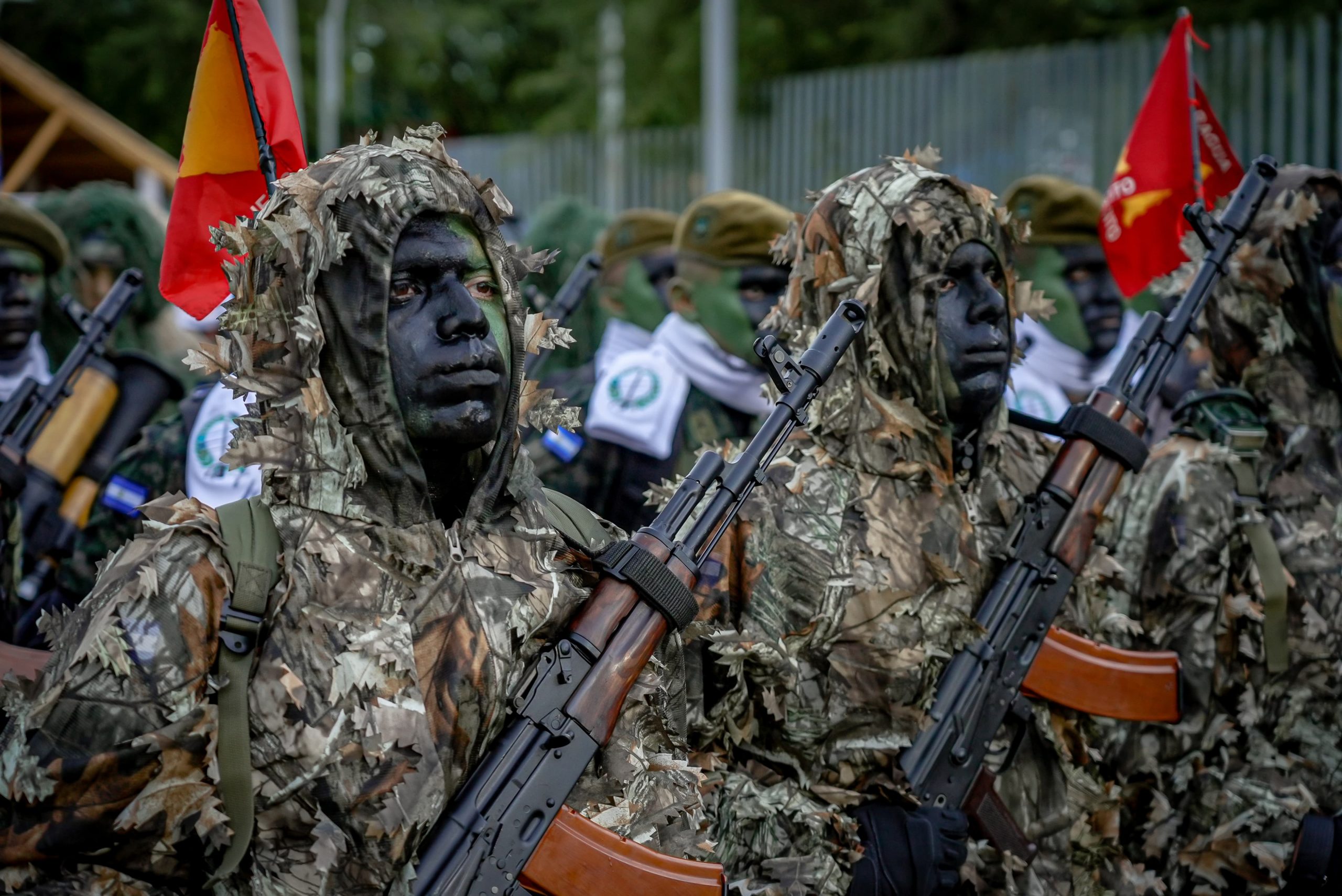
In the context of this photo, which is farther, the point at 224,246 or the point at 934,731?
the point at 934,731

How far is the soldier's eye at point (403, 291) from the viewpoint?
287cm

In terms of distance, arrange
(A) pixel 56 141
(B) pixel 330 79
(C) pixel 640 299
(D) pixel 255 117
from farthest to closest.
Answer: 1. (B) pixel 330 79
2. (A) pixel 56 141
3. (C) pixel 640 299
4. (D) pixel 255 117

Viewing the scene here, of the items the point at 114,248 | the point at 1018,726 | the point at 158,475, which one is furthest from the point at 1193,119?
the point at 114,248

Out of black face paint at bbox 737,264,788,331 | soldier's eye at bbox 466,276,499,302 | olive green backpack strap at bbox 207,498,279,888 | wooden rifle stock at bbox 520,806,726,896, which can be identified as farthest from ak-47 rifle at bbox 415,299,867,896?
black face paint at bbox 737,264,788,331

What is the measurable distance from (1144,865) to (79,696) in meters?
3.27

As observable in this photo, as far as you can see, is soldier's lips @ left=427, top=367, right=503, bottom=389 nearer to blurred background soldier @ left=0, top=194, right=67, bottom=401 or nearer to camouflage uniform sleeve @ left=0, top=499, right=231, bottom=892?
camouflage uniform sleeve @ left=0, top=499, right=231, bottom=892

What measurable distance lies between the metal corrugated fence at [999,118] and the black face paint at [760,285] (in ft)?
11.9

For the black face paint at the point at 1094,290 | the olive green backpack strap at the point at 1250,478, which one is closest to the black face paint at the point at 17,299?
the olive green backpack strap at the point at 1250,478

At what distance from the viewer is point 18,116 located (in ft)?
55.1

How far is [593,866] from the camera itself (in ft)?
9.11

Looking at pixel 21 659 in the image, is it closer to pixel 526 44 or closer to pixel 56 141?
pixel 56 141

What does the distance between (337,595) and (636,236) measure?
587 cm

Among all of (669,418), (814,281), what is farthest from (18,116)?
(814,281)

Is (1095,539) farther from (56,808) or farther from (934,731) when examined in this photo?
(56,808)
